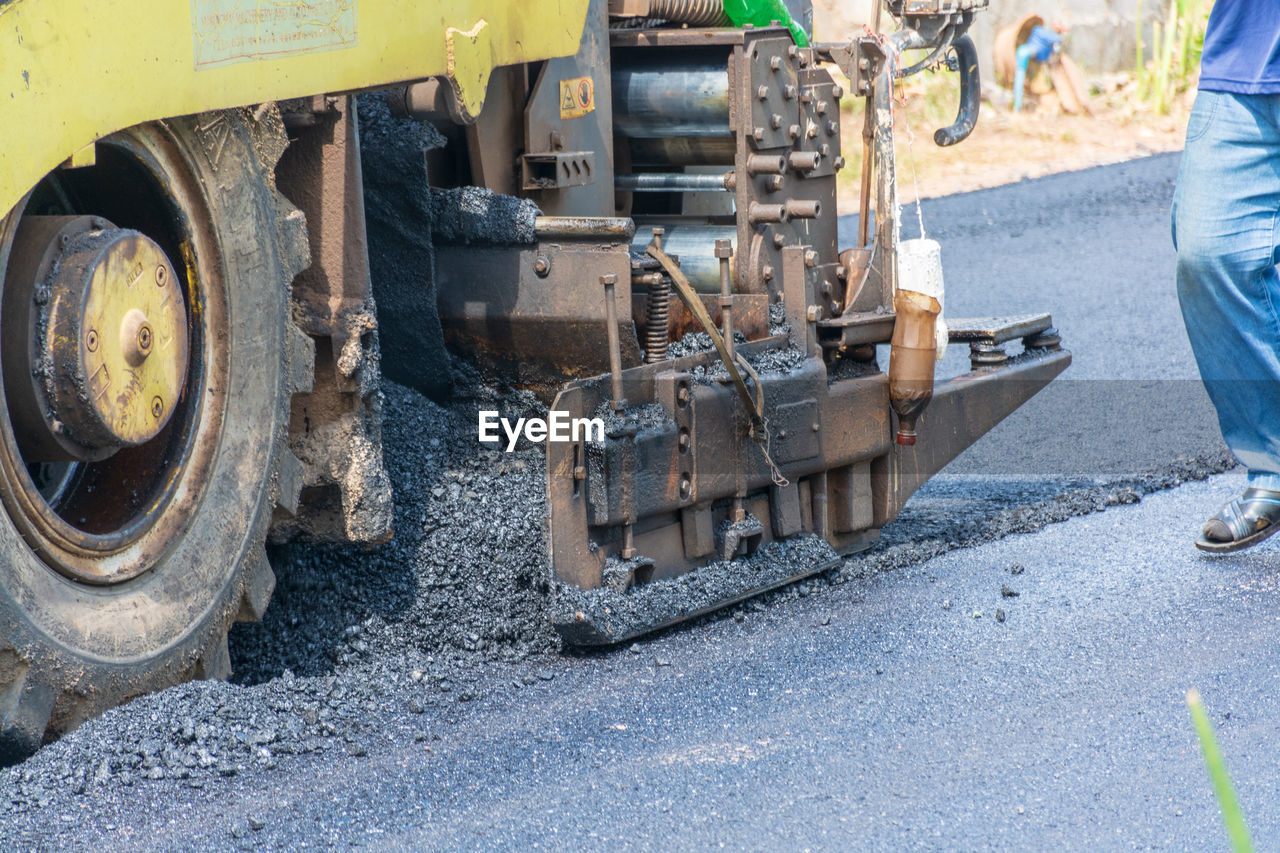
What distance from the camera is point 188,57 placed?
96.8 inches

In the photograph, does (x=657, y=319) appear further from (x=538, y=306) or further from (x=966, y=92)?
(x=966, y=92)

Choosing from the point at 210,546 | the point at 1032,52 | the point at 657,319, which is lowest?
the point at 210,546

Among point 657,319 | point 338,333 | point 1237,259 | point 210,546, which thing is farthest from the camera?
point 1237,259

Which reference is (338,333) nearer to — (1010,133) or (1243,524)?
(1243,524)

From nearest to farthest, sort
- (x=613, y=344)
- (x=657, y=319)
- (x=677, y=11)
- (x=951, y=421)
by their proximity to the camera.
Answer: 1. (x=613, y=344)
2. (x=657, y=319)
3. (x=677, y=11)
4. (x=951, y=421)

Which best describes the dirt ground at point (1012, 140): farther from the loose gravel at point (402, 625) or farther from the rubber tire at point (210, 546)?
the rubber tire at point (210, 546)

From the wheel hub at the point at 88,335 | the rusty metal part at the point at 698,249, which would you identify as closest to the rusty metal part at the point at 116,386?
the wheel hub at the point at 88,335

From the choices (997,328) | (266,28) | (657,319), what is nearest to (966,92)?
(997,328)

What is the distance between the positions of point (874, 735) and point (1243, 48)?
6.94ft

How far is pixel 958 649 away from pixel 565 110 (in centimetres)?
173

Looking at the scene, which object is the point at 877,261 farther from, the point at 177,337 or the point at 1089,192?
the point at 1089,192

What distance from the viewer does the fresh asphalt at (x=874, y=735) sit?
8.01 feet

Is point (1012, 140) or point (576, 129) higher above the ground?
point (576, 129)

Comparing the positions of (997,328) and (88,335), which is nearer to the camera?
(88,335)
